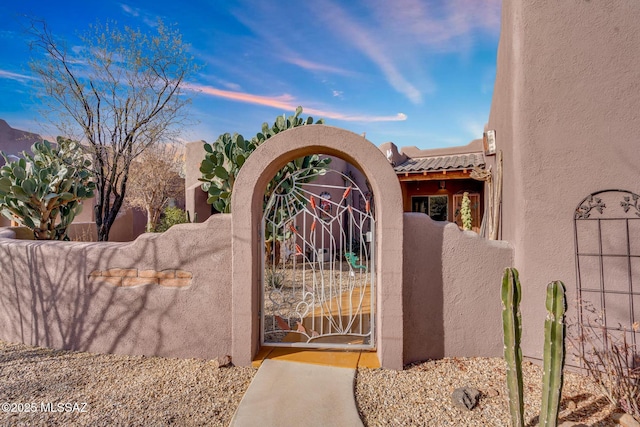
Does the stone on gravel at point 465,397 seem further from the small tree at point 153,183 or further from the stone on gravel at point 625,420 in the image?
the small tree at point 153,183

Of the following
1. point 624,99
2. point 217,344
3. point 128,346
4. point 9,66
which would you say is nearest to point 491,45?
point 624,99

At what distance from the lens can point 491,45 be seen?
29.8ft

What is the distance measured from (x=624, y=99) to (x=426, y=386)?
425 cm

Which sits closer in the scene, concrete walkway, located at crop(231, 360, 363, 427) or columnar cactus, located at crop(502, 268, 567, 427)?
columnar cactus, located at crop(502, 268, 567, 427)

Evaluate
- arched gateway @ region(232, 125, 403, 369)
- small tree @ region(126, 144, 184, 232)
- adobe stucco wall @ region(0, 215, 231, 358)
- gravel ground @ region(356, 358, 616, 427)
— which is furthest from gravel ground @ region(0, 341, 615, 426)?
small tree @ region(126, 144, 184, 232)

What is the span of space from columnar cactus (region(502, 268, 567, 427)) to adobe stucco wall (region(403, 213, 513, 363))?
5.26ft

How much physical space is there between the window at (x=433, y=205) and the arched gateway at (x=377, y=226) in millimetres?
9290

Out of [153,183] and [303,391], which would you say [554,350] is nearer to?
[303,391]

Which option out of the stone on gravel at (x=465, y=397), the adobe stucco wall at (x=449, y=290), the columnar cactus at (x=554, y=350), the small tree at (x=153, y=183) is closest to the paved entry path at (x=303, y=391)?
the adobe stucco wall at (x=449, y=290)

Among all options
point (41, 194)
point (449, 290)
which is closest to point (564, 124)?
point (449, 290)

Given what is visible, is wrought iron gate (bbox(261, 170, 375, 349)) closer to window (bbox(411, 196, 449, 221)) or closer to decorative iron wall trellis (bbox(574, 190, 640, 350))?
decorative iron wall trellis (bbox(574, 190, 640, 350))

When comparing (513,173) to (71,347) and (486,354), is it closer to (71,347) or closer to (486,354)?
(486,354)

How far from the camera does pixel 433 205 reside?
42.2 ft

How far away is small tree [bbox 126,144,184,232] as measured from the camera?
16.0 m
